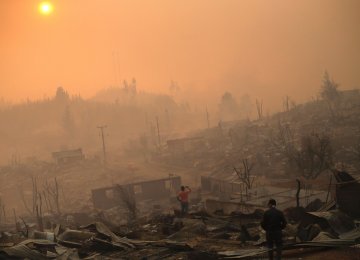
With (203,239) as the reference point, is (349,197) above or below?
above

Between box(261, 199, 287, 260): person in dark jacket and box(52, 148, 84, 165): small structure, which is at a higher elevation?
box(52, 148, 84, 165): small structure

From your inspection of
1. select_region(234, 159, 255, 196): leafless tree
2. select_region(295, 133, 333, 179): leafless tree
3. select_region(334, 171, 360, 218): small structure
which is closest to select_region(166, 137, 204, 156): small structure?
select_region(234, 159, 255, 196): leafless tree

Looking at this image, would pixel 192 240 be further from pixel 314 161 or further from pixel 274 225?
pixel 314 161

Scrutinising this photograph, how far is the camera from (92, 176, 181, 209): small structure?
3192 cm

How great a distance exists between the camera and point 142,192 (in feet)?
110

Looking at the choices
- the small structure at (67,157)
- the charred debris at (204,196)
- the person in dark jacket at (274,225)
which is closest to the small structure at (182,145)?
the charred debris at (204,196)

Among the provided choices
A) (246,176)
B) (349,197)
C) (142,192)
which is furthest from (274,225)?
(142,192)

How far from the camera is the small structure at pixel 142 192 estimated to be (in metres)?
31.9

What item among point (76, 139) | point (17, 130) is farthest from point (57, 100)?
point (76, 139)

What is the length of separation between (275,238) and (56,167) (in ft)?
159

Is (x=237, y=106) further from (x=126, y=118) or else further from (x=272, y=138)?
(x=272, y=138)

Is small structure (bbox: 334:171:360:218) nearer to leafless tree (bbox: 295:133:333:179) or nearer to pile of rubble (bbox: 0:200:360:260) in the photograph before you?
pile of rubble (bbox: 0:200:360:260)

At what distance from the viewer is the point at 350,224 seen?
9.68 meters

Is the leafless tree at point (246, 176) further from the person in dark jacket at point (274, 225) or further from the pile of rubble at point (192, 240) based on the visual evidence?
the person in dark jacket at point (274, 225)
